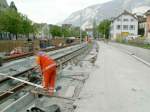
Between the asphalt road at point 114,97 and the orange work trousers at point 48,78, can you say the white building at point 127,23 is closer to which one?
the asphalt road at point 114,97

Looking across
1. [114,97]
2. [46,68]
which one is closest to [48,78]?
[46,68]

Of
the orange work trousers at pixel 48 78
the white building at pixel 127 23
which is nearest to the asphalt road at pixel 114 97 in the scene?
the orange work trousers at pixel 48 78

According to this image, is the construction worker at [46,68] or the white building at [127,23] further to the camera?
the white building at [127,23]

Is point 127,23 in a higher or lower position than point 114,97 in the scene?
higher

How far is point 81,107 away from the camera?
9.62 m

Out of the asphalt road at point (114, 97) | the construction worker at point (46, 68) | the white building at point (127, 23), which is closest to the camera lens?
the construction worker at point (46, 68)

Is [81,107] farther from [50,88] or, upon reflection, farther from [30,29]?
[30,29]

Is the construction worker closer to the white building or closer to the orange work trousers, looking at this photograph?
the orange work trousers

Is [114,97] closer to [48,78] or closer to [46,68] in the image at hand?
[48,78]

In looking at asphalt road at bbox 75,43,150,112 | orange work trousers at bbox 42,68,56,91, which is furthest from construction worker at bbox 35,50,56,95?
asphalt road at bbox 75,43,150,112

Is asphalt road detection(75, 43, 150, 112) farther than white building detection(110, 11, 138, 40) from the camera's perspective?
No

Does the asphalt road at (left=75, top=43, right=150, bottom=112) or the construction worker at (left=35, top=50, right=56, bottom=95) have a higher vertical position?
the construction worker at (left=35, top=50, right=56, bottom=95)

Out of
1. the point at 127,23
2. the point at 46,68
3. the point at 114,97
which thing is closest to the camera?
the point at 46,68

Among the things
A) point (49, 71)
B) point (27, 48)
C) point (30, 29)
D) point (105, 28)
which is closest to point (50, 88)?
point (49, 71)
